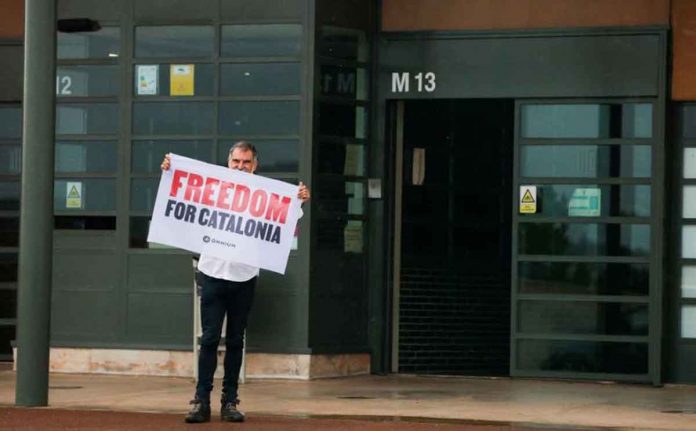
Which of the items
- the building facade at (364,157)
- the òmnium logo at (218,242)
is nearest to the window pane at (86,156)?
the building facade at (364,157)

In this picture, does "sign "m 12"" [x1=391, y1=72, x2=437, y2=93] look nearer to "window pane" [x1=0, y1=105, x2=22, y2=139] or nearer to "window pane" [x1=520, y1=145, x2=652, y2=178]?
"window pane" [x1=520, y1=145, x2=652, y2=178]

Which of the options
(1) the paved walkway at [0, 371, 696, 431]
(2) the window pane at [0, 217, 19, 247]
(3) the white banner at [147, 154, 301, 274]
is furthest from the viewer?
(2) the window pane at [0, 217, 19, 247]

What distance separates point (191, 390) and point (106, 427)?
3.30 metres

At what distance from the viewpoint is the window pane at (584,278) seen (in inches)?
611

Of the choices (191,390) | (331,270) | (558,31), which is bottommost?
(191,390)

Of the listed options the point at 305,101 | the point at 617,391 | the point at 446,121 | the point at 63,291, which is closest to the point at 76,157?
the point at 63,291

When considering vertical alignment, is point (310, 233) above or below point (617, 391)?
above

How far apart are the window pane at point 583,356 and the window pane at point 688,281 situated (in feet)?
2.06

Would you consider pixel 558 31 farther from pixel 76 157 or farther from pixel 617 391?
pixel 76 157

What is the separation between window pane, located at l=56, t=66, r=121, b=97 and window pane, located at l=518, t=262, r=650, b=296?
4.10m

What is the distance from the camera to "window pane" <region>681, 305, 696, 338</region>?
15.6m

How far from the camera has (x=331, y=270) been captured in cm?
1555

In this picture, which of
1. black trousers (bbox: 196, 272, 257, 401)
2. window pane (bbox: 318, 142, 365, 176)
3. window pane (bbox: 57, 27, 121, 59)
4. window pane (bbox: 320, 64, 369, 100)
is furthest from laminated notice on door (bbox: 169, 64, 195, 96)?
black trousers (bbox: 196, 272, 257, 401)

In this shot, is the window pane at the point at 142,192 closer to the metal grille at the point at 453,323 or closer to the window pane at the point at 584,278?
the metal grille at the point at 453,323
